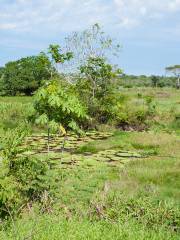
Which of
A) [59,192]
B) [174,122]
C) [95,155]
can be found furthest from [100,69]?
[59,192]

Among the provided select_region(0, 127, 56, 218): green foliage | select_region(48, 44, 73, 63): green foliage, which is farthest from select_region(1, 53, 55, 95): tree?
select_region(0, 127, 56, 218): green foliage

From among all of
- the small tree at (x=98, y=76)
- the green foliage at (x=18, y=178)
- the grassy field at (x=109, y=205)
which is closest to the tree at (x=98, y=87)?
the small tree at (x=98, y=76)

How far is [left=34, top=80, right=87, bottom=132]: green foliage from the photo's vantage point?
1086 cm

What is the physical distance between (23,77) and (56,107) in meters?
38.9

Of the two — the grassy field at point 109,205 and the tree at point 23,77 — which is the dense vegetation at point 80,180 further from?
the tree at point 23,77

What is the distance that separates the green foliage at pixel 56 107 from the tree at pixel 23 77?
37.0m

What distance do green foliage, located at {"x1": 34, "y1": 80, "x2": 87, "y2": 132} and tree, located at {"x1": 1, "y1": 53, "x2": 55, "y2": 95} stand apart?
37.0 m

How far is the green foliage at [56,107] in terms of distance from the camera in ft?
35.6

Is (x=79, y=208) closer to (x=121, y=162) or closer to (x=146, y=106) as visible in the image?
(x=121, y=162)

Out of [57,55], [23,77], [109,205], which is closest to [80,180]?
[109,205]

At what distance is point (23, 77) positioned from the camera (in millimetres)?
49219

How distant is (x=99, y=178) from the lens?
1047cm

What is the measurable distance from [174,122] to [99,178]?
14.3 meters

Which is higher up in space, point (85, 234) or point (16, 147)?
point (16, 147)
